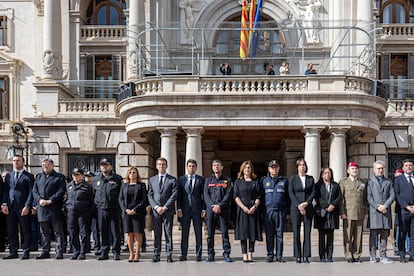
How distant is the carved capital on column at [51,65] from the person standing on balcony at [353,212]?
1614cm

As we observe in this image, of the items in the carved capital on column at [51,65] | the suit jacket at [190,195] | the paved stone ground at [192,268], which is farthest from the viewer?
the carved capital on column at [51,65]

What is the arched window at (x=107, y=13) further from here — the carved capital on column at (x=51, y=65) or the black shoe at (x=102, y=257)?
the black shoe at (x=102, y=257)

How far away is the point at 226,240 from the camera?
15.6m

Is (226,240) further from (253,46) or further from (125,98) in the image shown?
(253,46)

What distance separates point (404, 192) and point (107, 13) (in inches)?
839

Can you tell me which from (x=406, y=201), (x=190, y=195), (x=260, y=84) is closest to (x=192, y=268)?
(x=190, y=195)

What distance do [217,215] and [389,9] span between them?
20609mm

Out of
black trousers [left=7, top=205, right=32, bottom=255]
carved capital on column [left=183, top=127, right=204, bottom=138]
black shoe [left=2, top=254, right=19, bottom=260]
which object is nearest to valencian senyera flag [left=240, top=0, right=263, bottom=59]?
carved capital on column [left=183, top=127, right=204, bottom=138]

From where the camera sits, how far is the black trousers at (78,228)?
16219 millimetres

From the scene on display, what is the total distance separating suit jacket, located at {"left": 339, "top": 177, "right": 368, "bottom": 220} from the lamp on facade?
1485 centimetres

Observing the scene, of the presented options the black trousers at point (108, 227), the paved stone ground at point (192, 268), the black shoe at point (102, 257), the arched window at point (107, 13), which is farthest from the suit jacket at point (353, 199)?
the arched window at point (107, 13)

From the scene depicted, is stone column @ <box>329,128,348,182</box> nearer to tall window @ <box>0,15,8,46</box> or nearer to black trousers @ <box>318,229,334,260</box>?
black trousers @ <box>318,229,334,260</box>

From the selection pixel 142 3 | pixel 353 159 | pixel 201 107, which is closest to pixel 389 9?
pixel 353 159

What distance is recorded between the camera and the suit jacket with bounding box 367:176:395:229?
51.3 feet
